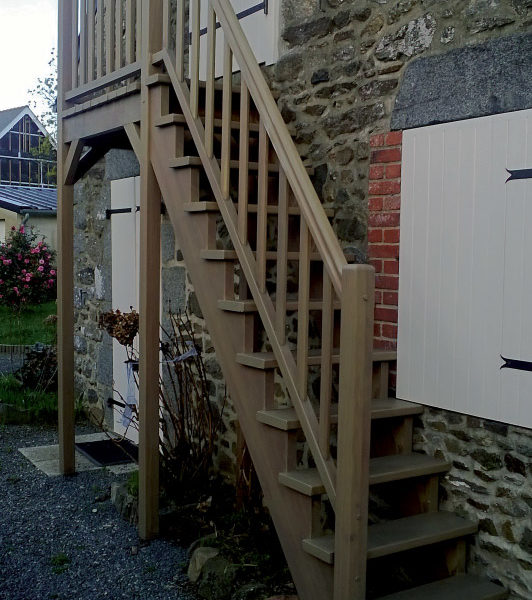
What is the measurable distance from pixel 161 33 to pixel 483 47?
1.85 meters

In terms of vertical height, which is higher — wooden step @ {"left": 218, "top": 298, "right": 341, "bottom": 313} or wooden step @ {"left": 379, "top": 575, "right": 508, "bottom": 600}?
wooden step @ {"left": 218, "top": 298, "right": 341, "bottom": 313}

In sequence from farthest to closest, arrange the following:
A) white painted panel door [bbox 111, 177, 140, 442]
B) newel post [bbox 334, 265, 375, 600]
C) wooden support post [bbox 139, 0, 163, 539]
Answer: white painted panel door [bbox 111, 177, 140, 442], wooden support post [bbox 139, 0, 163, 539], newel post [bbox 334, 265, 375, 600]

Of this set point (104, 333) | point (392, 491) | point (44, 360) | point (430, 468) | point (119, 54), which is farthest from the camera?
point (44, 360)

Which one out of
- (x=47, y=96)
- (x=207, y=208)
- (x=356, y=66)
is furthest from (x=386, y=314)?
(x=47, y=96)

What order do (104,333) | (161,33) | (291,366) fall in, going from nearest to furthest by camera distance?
(291,366)
(161,33)
(104,333)

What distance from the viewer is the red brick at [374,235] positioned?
3779 millimetres

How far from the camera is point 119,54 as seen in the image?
4.54 metres

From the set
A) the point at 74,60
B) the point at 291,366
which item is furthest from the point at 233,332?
the point at 74,60

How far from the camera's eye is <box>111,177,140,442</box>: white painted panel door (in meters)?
6.21

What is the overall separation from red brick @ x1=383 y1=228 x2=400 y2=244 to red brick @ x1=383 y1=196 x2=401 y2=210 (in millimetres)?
111

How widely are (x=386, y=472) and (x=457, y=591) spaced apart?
0.57 meters

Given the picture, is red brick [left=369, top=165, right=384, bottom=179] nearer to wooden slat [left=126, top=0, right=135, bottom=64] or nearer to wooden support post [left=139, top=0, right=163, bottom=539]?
wooden support post [left=139, top=0, right=163, bottom=539]

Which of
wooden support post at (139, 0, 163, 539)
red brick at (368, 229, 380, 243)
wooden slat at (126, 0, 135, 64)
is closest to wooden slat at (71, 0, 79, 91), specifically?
wooden slat at (126, 0, 135, 64)

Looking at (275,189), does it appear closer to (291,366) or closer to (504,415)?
(291,366)
